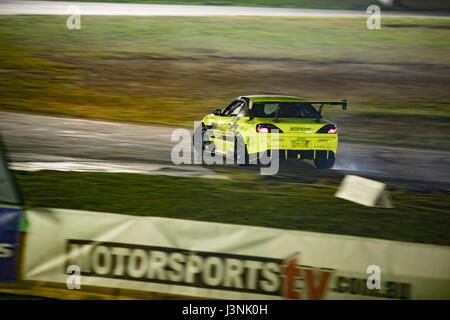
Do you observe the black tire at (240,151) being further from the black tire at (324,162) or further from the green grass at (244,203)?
the black tire at (324,162)

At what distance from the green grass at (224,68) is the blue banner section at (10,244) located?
13.2 meters

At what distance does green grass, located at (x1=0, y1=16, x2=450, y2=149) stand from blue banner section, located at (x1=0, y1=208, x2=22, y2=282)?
13.2 metres

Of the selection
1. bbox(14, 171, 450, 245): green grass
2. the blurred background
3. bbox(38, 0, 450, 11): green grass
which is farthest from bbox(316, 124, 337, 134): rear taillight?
bbox(38, 0, 450, 11): green grass

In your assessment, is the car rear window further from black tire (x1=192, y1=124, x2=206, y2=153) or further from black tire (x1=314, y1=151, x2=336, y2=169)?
black tire (x1=192, y1=124, x2=206, y2=153)

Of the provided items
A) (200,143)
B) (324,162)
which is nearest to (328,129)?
(324,162)

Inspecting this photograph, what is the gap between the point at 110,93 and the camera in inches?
833

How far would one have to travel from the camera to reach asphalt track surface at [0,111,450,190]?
42.8 feet

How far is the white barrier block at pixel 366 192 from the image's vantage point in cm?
857

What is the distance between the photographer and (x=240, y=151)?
40.0 ft

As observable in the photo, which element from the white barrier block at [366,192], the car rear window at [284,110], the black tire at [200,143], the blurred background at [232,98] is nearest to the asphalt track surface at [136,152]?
the blurred background at [232,98]

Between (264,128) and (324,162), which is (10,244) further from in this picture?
(324,162)

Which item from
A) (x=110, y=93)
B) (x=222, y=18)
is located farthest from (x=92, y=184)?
(x=222, y=18)

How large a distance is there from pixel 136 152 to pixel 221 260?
8.58 m

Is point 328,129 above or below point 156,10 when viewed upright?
below
